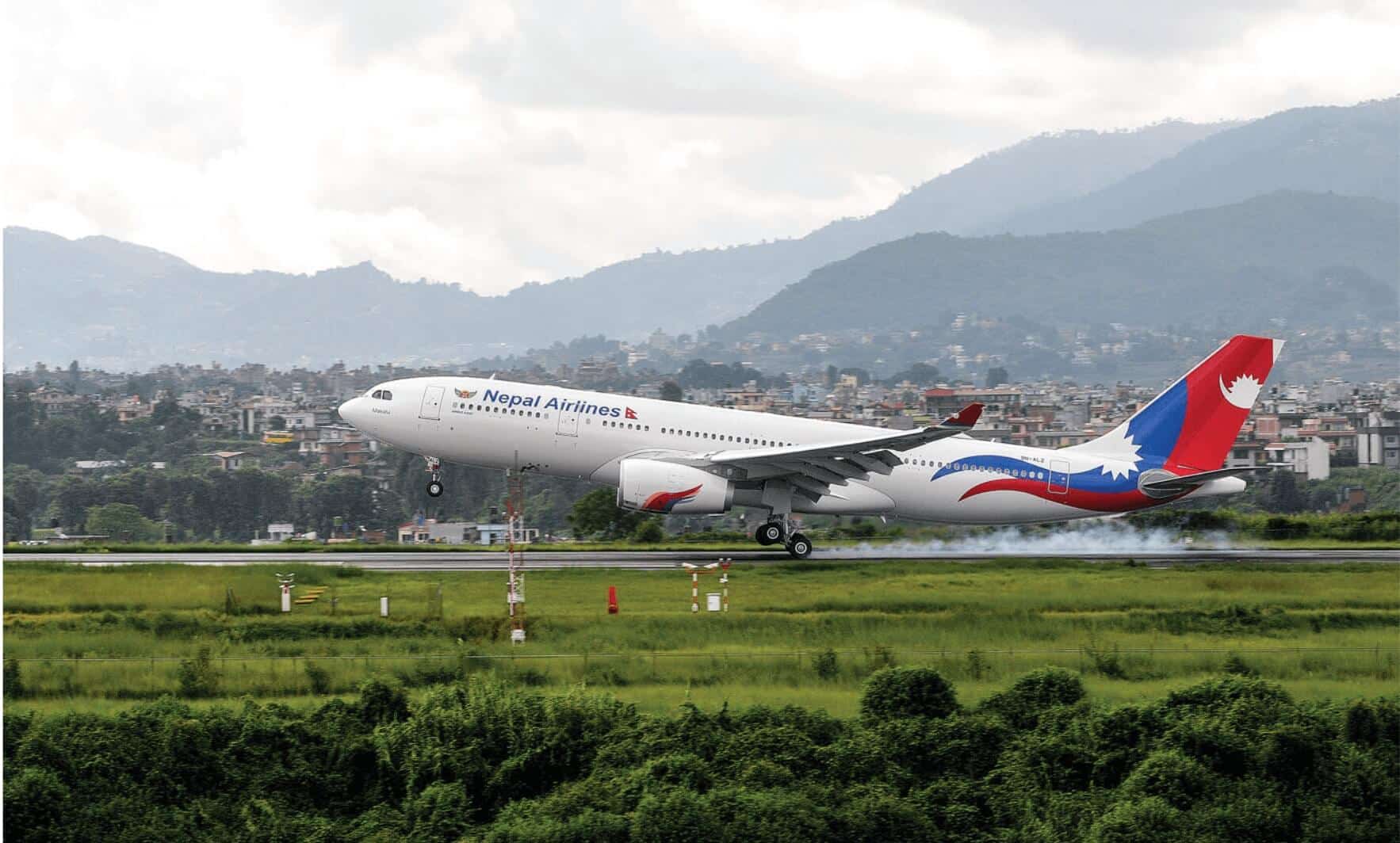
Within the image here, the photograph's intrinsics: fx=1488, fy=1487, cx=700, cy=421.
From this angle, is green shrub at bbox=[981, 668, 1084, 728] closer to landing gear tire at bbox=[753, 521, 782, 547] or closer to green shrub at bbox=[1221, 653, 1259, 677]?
green shrub at bbox=[1221, 653, 1259, 677]

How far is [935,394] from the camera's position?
16538cm

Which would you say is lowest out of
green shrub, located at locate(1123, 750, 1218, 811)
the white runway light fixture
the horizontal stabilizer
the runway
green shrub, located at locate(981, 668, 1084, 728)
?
green shrub, located at locate(1123, 750, 1218, 811)

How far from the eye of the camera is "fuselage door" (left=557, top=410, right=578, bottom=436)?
1528 inches

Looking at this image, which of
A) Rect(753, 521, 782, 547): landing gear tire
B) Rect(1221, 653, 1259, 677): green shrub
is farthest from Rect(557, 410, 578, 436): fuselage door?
Rect(1221, 653, 1259, 677): green shrub

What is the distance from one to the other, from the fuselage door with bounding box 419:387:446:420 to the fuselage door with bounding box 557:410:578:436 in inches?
131

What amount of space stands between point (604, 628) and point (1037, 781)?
9.24m

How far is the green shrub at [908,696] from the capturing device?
68.0ft

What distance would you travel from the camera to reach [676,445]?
129 feet

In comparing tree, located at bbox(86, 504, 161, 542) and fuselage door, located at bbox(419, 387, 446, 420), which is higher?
fuselage door, located at bbox(419, 387, 446, 420)

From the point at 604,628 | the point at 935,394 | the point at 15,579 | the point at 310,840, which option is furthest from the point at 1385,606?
the point at 935,394

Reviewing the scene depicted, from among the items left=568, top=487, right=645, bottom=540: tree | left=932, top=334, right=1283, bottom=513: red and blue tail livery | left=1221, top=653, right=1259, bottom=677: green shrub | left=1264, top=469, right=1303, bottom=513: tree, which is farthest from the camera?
left=1264, top=469, right=1303, bottom=513: tree

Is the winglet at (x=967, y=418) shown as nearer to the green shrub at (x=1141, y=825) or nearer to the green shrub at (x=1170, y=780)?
the green shrub at (x=1170, y=780)

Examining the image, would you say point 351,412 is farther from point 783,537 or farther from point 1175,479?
point 1175,479

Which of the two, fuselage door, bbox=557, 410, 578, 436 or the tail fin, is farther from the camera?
the tail fin
